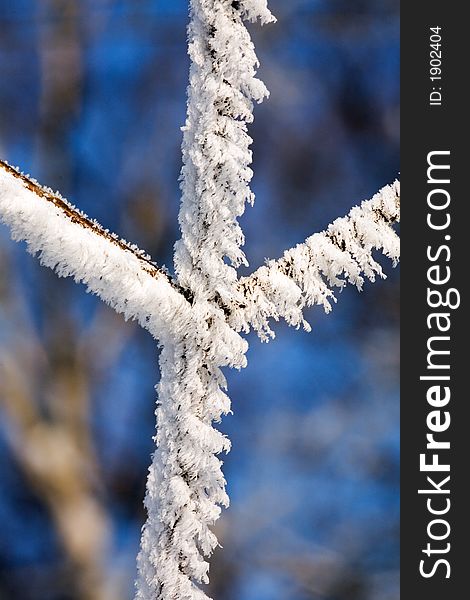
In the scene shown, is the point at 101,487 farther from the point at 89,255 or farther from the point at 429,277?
the point at 89,255

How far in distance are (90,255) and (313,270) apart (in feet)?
0.12

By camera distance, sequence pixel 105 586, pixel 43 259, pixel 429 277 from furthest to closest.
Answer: pixel 105 586, pixel 429 277, pixel 43 259

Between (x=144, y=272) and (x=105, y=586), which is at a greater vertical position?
(x=105, y=586)

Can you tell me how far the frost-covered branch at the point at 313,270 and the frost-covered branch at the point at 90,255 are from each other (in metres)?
0.01

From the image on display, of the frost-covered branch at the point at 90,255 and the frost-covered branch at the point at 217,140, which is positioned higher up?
the frost-covered branch at the point at 217,140

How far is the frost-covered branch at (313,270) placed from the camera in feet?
0.34

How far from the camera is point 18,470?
1.13 meters

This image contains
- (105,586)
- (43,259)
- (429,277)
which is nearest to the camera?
(43,259)

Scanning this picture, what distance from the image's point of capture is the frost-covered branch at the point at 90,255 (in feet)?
0.27

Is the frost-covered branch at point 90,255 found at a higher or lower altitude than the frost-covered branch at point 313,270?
lower

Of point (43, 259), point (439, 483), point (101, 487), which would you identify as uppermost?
point (101, 487)

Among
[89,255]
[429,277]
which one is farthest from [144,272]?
[429,277]

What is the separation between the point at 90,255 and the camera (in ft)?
0.29

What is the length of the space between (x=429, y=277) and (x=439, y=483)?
0.13m
